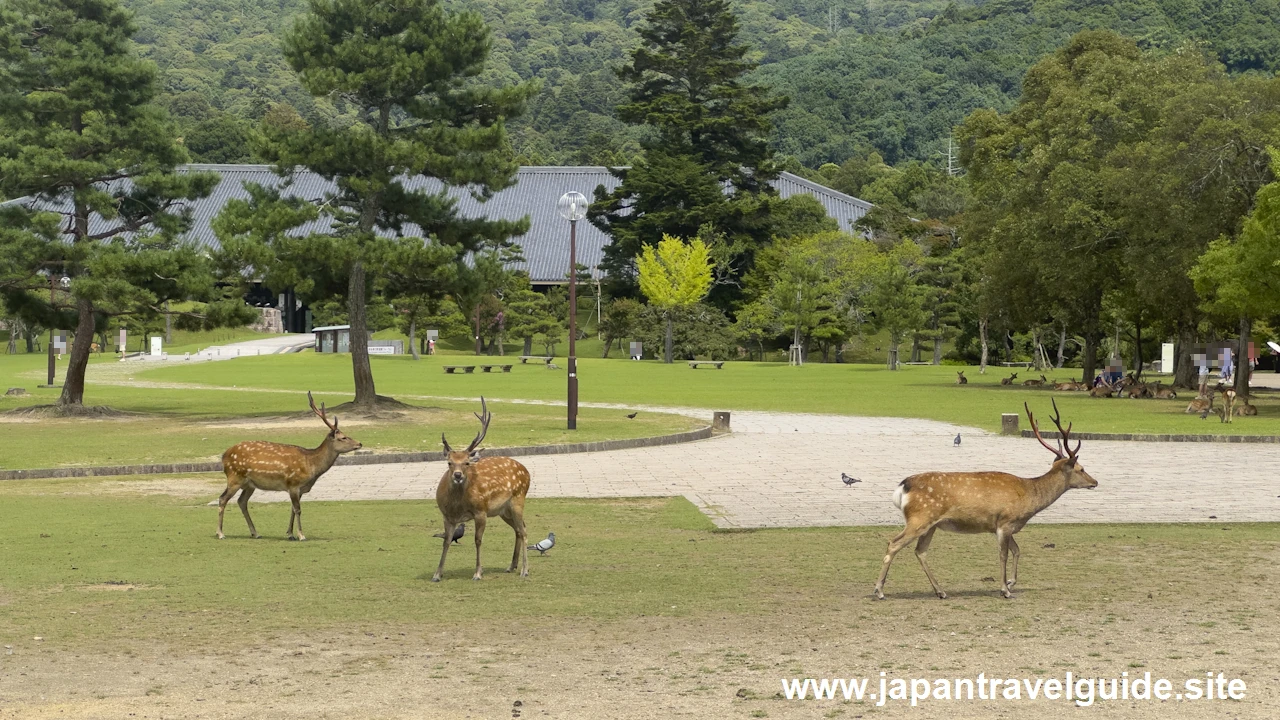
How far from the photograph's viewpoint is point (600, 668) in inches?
321

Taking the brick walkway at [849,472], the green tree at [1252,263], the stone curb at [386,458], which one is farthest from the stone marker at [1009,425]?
the green tree at [1252,263]

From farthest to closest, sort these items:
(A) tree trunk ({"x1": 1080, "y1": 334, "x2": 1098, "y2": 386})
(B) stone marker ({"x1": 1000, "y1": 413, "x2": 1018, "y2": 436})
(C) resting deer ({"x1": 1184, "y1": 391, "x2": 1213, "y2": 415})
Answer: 1. (A) tree trunk ({"x1": 1080, "y1": 334, "x2": 1098, "y2": 386})
2. (C) resting deer ({"x1": 1184, "y1": 391, "x2": 1213, "y2": 415})
3. (B) stone marker ({"x1": 1000, "y1": 413, "x2": 1018, "y2": 436})

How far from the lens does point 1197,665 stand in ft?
26.4

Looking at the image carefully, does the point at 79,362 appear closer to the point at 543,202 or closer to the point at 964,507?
the point at 964,507

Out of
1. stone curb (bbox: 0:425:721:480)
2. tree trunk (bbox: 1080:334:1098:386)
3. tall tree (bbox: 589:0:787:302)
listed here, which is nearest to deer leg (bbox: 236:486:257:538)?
stone curb (bbox: 0:425:721:480)

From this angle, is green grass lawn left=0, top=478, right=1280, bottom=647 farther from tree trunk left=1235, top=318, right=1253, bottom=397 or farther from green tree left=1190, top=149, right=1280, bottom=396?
tree trunk left=1235, top=318, right=1253, bottom=397

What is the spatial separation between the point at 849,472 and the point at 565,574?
31.9 ft

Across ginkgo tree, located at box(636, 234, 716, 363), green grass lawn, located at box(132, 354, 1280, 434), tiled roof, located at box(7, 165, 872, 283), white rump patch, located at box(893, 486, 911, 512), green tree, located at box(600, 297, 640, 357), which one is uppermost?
tiled roof, located at box(7, 165, 872, 283)

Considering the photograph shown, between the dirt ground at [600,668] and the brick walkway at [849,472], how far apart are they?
5.92m

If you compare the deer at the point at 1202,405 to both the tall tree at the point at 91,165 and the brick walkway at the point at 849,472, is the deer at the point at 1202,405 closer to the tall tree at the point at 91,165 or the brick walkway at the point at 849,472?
the brick walkway at the point at 849,472

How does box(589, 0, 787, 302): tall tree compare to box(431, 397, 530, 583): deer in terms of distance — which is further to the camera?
box(589, 0, 787, 302): tall tree

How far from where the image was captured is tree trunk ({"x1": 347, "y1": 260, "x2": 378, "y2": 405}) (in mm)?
32250

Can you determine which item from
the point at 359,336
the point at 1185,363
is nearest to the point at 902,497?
the point at 359,336

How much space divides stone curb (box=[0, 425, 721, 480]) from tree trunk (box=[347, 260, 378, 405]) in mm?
8523
